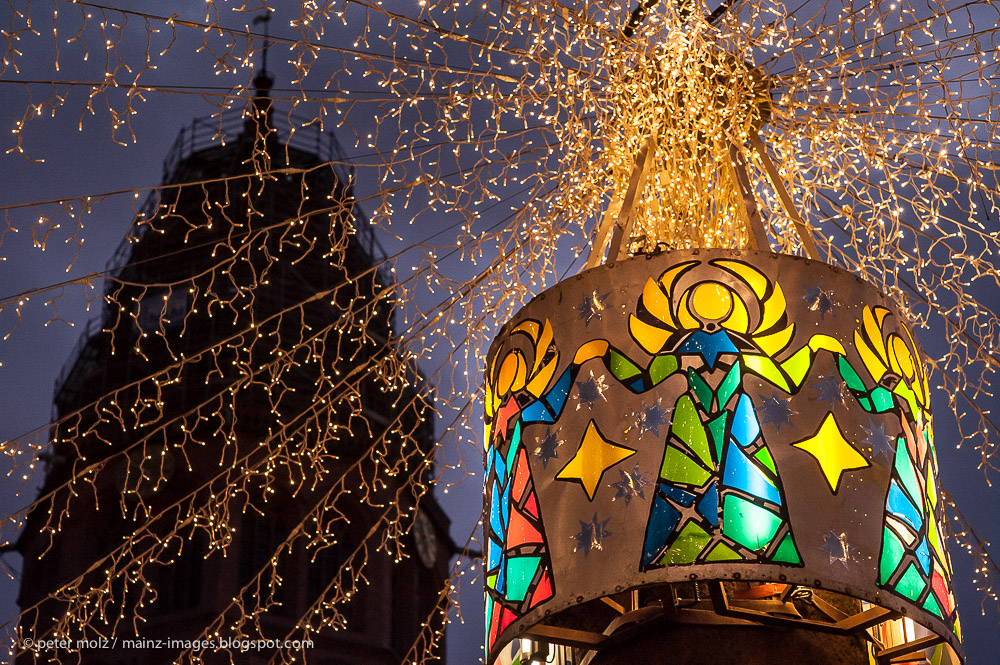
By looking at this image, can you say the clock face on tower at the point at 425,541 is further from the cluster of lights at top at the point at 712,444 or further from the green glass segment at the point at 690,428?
the green glass segment at the point at 690,428

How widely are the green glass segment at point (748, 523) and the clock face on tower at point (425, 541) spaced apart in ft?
94.7

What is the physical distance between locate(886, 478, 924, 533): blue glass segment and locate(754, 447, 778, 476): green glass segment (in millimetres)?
270

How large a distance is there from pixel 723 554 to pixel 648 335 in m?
0.59

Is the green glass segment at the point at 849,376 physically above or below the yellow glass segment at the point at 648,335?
below

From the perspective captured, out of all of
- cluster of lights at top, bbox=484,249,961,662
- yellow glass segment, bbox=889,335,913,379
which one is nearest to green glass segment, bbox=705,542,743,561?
cluster of lights at top, bbox=484,249,961,662

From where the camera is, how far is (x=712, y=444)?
9.68ft

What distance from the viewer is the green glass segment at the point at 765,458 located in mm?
2920

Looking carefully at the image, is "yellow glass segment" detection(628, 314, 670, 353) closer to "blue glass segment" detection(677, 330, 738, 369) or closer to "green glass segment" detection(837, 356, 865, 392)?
"blue glass segment" detection(677, 330, 738, 369)

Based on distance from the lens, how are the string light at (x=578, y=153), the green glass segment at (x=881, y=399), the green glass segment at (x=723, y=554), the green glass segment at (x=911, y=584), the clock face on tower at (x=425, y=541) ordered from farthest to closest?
the clock face on tower at (x=425, y=541) < the string light at (x=578, y=153) < the green glass segment at (x=881, y=399) < the green glass segment at (x=911, y=584) < the green glass segment at (x=723, y=554)

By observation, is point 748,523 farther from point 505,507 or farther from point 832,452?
point 505,507

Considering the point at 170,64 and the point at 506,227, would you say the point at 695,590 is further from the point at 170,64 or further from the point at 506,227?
the point at 170,64

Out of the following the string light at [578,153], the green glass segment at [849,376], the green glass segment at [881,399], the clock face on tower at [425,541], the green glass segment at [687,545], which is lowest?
the green glass segment at [687,545]

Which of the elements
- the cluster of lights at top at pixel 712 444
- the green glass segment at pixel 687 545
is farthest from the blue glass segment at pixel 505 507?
the green glass segment at pixel 687 545

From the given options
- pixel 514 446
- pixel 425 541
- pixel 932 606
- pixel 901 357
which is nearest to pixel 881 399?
pixel 901 357
